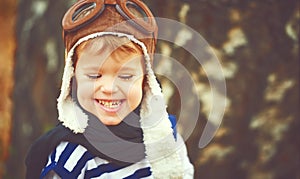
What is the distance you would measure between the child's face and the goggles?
0.04 meters

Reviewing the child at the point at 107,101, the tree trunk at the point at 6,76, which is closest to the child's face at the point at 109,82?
the child at the point at 107,101

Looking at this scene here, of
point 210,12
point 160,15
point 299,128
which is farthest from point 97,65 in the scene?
point 299,128

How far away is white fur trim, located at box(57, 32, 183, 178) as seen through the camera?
113 cm

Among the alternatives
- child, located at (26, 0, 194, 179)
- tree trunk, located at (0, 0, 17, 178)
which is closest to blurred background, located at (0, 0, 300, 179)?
tree trunk, located at (0, 0, 17, 178)

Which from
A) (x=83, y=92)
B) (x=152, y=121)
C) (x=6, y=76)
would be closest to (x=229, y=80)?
(x=152, y=121)

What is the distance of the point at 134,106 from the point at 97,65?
9cm

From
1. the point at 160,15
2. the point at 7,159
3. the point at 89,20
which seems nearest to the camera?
the point at 89,20

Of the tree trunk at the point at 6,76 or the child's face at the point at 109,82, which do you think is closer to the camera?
the child's face at the point at 109,82

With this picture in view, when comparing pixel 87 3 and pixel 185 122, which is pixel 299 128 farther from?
pixel 87 3

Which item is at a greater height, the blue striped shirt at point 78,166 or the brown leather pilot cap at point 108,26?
the brown leather pilot cap at point 108,26

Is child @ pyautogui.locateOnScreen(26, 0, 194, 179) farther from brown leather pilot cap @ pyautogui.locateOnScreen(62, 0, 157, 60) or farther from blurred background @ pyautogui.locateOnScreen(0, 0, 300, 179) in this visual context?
blurred background @ pyautogui.locateOnScreen(0, 0, 300, 179)

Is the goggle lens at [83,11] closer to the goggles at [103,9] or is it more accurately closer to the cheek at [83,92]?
the goggles at [103,9]

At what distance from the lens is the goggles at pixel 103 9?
43.6 inches

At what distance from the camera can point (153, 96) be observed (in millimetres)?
1161
